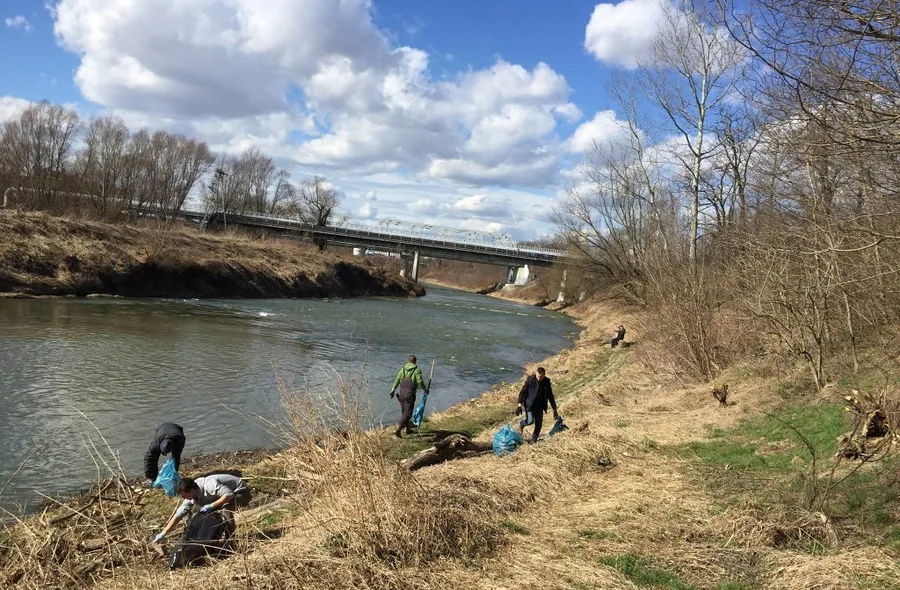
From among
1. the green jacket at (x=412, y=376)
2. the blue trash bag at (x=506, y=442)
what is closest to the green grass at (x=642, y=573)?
the blue trash bag at (x=506, y=442)

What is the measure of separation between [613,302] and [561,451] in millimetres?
40555

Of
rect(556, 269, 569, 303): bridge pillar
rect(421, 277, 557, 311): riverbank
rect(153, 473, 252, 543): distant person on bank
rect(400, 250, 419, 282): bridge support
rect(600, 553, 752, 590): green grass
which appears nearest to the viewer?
rect(600, 553, 752, 590): green grass

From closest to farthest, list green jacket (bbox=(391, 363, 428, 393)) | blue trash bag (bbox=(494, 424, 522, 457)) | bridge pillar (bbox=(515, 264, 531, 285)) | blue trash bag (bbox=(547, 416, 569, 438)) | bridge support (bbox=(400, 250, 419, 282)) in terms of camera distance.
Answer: blue trash bag (bbox=(494, 424, 522, 457)), blue trash bag (bbox=(547, 416, 569, 438)), green jacket (bbox=(391, 363, 428, 393)), bridge support (bbox=(400, 250, 419, 282)), bridge pillar (bbox=(515, 264, 531, 285))

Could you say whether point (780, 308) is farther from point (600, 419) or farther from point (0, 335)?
point (0, 335)

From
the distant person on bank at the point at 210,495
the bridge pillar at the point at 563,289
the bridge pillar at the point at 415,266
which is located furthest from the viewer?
the bridge pillar at the point at 415,266

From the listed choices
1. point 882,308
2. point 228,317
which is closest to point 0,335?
point 228,317

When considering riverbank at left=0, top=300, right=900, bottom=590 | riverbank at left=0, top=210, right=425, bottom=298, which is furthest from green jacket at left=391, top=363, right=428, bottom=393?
riverbank at left=0, top=210, right=425, bottom=298

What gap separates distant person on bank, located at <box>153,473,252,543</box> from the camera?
6.91 m

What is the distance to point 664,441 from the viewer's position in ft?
33.1

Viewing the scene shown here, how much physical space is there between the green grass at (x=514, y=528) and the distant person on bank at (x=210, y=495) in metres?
2.95

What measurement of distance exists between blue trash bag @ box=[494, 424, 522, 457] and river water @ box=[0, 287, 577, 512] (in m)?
2.59

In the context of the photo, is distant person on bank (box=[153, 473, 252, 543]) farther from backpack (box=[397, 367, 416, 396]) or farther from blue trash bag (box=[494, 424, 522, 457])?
backpack (box=[397, 367, 416, 396])

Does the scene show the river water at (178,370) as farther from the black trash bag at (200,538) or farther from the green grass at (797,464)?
the green grass at (797,464)

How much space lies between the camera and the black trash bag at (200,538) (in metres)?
5.60
